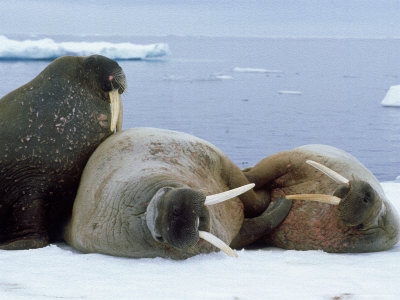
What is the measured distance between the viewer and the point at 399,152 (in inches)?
530

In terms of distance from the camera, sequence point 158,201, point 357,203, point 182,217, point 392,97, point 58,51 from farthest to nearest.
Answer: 1. point 58,51
2. point 392,97
3. point 357,203
4. point 158,201
5. point 182,217

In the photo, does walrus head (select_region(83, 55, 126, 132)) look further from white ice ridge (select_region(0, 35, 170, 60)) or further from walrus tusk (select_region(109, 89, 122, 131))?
white ice ridge (select_region(0, 35, 170, 60))

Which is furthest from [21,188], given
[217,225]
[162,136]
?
[217,225]

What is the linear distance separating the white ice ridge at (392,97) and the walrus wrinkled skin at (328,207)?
659 inches

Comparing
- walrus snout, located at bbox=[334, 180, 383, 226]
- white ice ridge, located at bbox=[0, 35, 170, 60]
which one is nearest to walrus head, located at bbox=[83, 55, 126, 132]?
walrus snout, located at bbox=[334, 180, 383, 226]

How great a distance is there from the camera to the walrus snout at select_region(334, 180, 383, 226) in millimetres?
3463

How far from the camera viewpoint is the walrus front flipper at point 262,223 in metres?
3.79

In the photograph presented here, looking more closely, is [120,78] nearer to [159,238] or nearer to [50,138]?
[50,138]

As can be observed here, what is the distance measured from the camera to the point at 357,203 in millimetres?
3492

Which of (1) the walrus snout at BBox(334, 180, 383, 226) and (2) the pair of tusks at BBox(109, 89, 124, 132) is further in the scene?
(2) the pair of tusks at BBox(109, 89, 124, 132)

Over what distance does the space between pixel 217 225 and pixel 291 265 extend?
51 cm

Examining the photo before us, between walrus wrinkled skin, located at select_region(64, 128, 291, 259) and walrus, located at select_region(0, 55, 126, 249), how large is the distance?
16 cm

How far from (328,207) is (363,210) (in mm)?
417

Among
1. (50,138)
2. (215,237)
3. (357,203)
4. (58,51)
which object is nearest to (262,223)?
(357,203)
